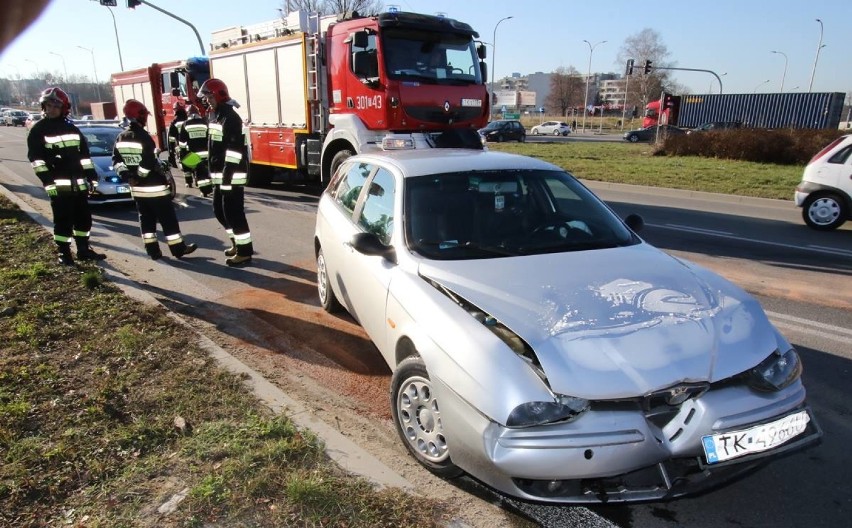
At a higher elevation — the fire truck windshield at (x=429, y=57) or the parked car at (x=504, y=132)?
the fire truck windshield at (x=429, y=57)

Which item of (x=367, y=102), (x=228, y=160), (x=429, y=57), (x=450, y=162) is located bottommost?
(x=228, y=160)

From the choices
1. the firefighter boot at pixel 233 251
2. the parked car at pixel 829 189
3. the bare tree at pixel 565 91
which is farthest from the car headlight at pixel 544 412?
the bare tree at pixel 565 91

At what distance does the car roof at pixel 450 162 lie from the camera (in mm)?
4012

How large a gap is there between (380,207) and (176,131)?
9.55 m

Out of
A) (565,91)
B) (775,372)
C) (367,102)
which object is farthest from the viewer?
(565,91)

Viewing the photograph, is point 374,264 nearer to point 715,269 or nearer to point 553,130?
point 715,269

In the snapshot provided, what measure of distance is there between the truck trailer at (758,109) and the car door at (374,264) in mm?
26202

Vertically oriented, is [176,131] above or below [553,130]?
above

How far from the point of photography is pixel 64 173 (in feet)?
21.3

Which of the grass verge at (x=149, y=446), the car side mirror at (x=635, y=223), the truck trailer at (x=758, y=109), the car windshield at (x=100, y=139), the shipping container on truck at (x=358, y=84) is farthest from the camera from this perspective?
the truck trailer at (x=758, y=109)

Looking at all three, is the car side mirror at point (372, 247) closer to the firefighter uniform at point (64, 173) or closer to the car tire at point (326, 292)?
the car tire at point (326, 292)

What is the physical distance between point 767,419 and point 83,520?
3.00 meters

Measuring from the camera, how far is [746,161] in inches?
764

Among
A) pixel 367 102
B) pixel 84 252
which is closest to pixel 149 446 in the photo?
pixel 84 252
